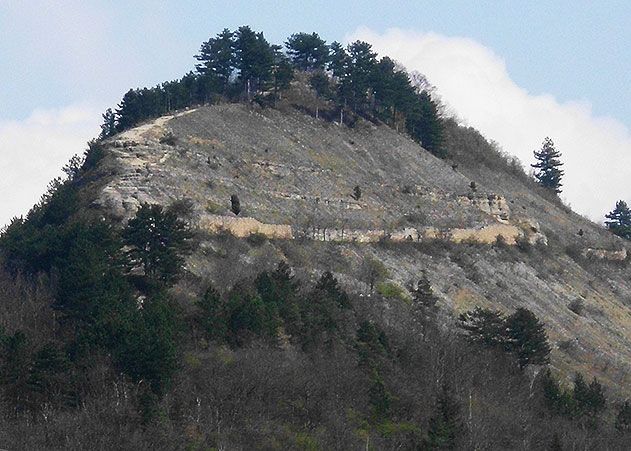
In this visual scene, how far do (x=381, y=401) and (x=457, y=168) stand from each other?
44.0 metres

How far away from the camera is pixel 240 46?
88.1m

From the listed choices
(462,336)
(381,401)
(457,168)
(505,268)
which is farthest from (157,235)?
(457,168)

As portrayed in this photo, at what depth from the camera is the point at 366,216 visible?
250ft

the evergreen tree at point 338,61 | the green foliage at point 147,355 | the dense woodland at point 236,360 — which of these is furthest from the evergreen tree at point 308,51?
the green foliage at point 147,355

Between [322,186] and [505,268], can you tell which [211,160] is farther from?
[505,268]

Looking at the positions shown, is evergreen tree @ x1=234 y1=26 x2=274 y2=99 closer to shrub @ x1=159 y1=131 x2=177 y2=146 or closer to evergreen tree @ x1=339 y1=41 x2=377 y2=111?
evergreen tree @ x1=339 y1=41 x2=377 y2=111

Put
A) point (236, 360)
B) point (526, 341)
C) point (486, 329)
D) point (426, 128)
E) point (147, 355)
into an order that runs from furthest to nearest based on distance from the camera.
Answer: point (426, 128) < point (486, 329) < point (526, 341) < point (236, 360) < point (147, 355)

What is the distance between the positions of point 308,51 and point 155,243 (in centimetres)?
4512

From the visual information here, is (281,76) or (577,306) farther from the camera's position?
(281,76)

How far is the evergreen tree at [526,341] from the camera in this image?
62.8 m

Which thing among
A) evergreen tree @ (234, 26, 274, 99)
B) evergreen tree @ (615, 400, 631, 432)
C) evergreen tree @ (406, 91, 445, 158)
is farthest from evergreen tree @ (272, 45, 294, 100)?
evergreen tree @ (615, 400, 631, 432)

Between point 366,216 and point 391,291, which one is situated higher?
point 366,216

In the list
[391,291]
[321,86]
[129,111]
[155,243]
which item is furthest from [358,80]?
[155,243]

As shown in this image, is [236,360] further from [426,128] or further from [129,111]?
[426,128]
